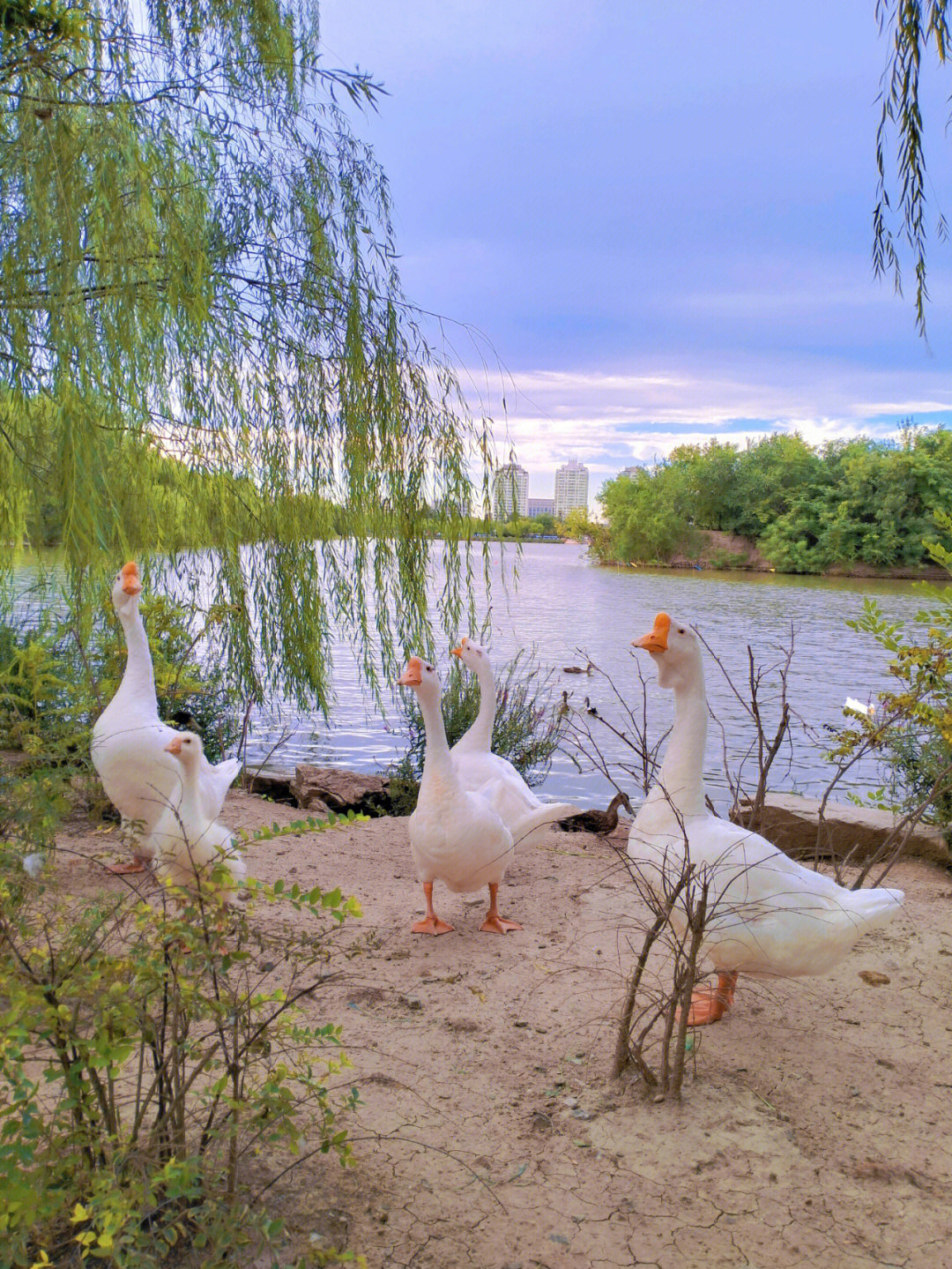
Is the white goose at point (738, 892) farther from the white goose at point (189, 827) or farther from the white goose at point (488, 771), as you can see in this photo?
the white goose at point (189, 827)

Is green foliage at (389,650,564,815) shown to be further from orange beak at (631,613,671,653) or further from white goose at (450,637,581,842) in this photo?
orange beak at (631,613,671,653)

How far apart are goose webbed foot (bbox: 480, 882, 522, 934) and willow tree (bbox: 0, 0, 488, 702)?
2111 mm

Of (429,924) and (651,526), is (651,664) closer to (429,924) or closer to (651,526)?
(429,924)

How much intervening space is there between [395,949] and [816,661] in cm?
1206

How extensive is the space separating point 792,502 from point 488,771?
34.6 meters

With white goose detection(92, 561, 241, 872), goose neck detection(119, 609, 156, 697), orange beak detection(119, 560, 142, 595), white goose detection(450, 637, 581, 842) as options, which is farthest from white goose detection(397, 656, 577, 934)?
orange beak detection(119, 560, 142, 595)

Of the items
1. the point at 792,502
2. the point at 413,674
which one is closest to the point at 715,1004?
the point at 413,674

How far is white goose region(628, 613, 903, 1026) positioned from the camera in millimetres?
2867

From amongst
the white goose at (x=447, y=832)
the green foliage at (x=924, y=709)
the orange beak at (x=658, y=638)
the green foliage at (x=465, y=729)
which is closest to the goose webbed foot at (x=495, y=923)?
the white goose at (x=447, y=832)

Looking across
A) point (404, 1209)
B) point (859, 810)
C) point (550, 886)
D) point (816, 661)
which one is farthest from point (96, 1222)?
point (816, 661)

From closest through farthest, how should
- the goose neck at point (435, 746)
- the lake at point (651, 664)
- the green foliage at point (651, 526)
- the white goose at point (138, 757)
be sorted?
the goose neck at point (435, 746) → the white goose at point (138, 757) → the lake at point (651, 664) → the green foliage at point (651, 526)

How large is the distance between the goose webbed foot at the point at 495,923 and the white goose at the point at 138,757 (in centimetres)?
133

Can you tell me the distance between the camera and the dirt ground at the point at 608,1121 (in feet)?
6.76

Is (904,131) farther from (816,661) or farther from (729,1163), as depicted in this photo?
(816,661)
